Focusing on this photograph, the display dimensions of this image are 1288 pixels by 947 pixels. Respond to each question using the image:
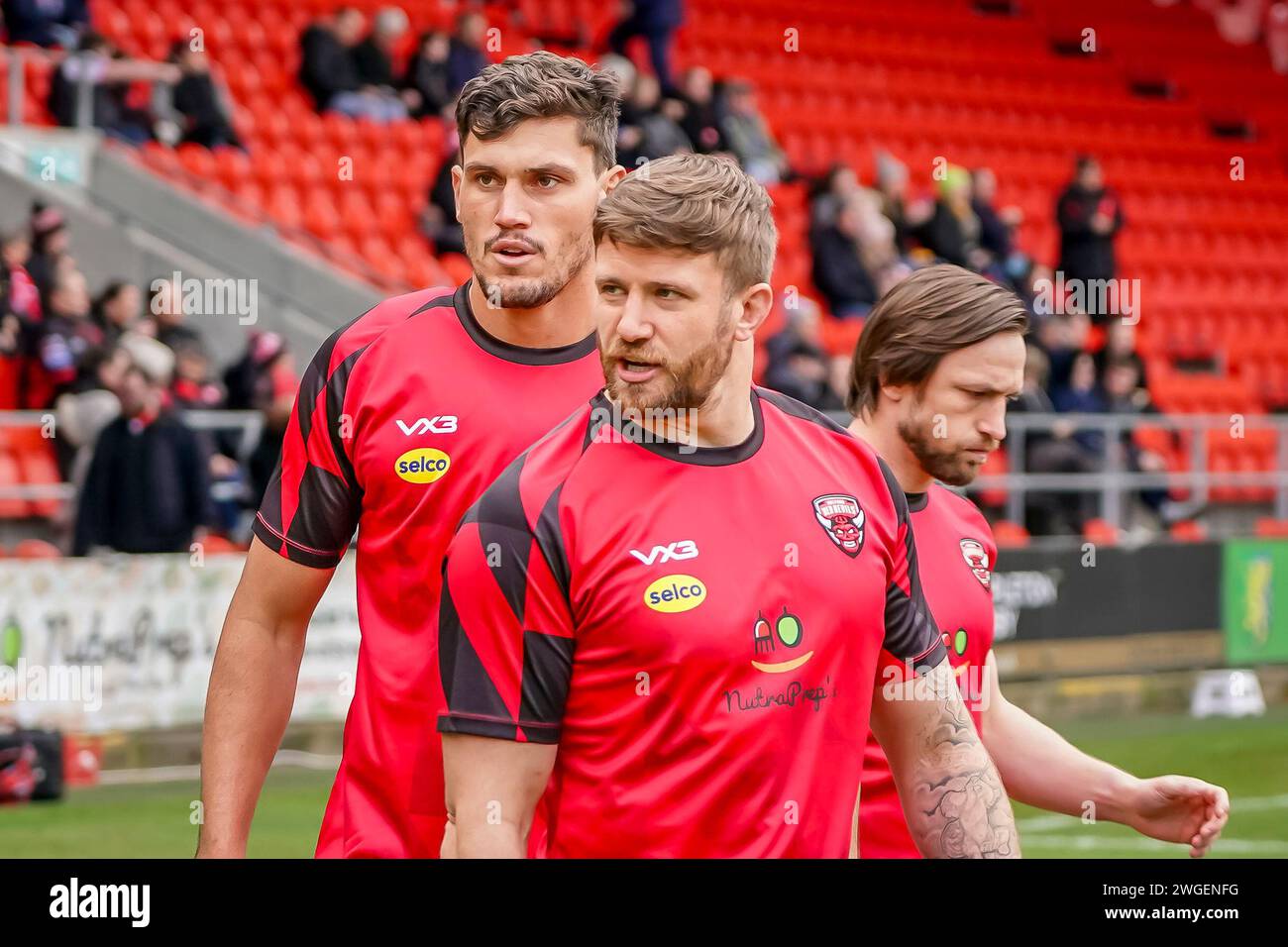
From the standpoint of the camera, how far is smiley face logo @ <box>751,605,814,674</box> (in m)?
3.08

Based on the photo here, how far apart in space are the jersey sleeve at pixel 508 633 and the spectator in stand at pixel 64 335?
845 cm

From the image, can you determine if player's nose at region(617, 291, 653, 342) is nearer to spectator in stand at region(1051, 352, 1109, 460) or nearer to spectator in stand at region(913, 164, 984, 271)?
spectator in stand at region(1051, 352, 1109, 460)

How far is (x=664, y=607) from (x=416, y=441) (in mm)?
864

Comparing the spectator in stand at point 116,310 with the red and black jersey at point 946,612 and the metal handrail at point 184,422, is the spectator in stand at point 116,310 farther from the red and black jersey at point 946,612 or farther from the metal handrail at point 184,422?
the red and black jersey at point 946,612

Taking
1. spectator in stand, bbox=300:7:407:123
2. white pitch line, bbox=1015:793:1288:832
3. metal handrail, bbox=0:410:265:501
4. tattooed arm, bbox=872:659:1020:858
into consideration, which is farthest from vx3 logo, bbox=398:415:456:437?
spectator in stand, bbox=300:7:407:123

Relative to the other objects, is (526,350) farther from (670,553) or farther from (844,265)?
(844,265)

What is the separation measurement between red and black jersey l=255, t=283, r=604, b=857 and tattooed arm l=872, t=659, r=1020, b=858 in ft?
2.75

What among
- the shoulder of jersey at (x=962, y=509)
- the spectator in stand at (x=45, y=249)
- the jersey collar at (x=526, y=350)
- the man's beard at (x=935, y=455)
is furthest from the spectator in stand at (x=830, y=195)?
the jersey collar at (x=526, y=350)

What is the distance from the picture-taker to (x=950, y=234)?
16828 millimetres

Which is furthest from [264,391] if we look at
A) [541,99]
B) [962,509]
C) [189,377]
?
[541,99]

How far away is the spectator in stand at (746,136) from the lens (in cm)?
1664

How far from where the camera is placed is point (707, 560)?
10.2 feet

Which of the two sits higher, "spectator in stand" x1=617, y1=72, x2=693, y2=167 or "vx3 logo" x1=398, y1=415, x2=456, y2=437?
"spectator in stand" x1=617, y1=72, x2=693, y2=167
